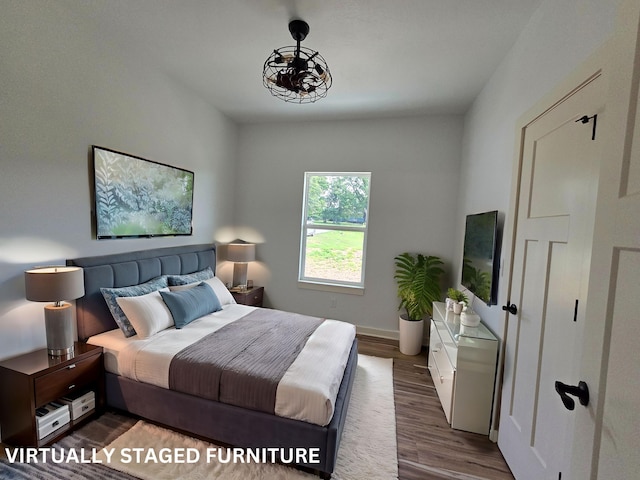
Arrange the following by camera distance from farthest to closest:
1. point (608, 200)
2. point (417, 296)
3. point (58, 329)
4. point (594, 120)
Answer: point (417, 296)
point (58, 329)
point (594, 120)
point (608, 200)

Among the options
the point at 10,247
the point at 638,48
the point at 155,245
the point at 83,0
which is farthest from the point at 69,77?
the point at 638,48

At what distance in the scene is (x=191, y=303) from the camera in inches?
98.6

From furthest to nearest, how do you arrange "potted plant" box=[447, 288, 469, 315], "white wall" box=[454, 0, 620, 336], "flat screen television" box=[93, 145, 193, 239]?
"potted plant" box=[447, 288, 469, 315] → "flat screen television" box=[93, 145, 193, 239] → "white wall" box=[454, 0, 620, 336]

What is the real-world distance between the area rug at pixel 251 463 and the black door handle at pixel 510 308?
1192 mm

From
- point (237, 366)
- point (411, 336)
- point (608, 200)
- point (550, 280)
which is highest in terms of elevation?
point (608, 200)

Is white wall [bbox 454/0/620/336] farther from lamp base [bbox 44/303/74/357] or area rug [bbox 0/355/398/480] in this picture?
lamp base [bbox 44/303/74/357]

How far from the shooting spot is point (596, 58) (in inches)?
43.5

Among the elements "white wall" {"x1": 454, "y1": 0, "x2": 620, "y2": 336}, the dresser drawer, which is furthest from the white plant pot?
"white wall" {"x1": 454, "y1": 0, "x2": 620, "y2": 336}

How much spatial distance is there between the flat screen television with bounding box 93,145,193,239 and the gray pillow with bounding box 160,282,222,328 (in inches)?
28.7

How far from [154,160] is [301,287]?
2.43 metres

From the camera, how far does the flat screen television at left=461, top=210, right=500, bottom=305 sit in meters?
2.12

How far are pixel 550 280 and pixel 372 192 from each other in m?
2.55

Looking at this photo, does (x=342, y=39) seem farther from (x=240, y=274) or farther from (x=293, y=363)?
(x=240, y=274)

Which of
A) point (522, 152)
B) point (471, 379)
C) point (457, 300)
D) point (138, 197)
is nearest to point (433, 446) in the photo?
point (471, 379)
